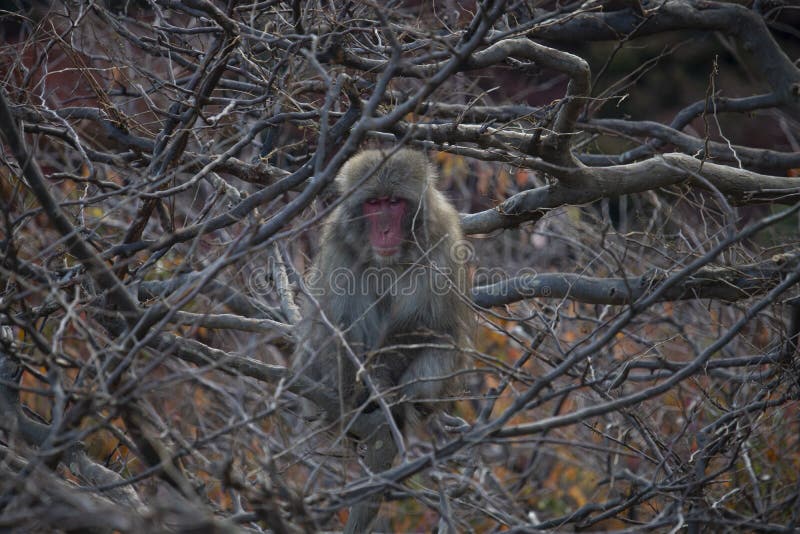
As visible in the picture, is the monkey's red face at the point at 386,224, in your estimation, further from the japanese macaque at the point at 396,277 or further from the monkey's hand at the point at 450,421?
the monkey's hand at the point at 450,421

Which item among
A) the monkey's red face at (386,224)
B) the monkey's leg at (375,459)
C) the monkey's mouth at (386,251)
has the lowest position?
the monkey's leg at (375,459)

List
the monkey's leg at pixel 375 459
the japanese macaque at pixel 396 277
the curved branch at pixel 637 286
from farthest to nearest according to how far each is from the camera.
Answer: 1. the japanese macaque at pixel 396 277
2. the curved branch at pixel 637 286
3. the monkey's leg at pixel 375 459

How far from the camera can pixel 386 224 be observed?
4.94 meters

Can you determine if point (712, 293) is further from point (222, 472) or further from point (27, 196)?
point (27, 196)

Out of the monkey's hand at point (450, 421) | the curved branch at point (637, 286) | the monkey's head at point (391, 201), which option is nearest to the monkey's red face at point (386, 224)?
the monkey's head at point (391, 201)

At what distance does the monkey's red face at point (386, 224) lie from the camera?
4.86 meters

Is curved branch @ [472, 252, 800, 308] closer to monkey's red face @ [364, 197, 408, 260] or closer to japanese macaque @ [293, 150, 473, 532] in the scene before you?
japanese macaque @ [293, 150, 473, 532]

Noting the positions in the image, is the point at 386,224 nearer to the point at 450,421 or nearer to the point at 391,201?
the point at 391,201

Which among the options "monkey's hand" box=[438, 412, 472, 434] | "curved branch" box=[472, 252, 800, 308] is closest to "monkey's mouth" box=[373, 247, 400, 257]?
"curved branch" box=[472, 252, 800, 308]

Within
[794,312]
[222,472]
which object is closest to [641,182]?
[794,312]

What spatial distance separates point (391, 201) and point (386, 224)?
0.54ft

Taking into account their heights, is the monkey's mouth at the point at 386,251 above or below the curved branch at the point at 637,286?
above

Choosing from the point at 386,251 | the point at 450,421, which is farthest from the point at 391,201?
the point at 450,421

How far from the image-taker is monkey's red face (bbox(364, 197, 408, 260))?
4859mm
